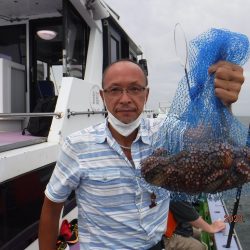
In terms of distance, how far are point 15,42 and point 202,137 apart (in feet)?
15.1

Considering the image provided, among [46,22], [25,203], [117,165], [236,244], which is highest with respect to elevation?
[46,22]

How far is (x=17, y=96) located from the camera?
5.24m

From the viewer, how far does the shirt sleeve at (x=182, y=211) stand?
363 centimetres

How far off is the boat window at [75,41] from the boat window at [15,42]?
43.8 inches

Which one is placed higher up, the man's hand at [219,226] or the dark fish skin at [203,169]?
the dark fish skin at [203,169]

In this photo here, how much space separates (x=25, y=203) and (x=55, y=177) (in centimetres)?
110

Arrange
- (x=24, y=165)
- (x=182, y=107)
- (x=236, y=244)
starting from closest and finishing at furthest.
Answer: (x=182, y=107), (x=24, y=165), (x=236, y=244)

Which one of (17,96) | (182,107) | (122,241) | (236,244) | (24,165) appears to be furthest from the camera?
(17,96)

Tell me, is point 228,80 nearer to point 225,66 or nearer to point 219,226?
point 225,66

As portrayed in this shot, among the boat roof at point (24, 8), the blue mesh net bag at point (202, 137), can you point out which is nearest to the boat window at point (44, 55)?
the boat roof at point (24, 8)

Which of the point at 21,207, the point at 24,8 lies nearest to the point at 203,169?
the point at 21,207

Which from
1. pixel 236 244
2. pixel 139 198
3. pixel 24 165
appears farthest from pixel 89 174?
pixel 236 244

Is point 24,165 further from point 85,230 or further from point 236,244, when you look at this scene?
point 236,244

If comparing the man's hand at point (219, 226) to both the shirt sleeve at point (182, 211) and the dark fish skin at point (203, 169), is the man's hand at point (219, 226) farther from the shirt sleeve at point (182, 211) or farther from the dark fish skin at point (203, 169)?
the dark fish skin at point (203, 169)
